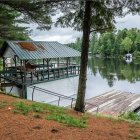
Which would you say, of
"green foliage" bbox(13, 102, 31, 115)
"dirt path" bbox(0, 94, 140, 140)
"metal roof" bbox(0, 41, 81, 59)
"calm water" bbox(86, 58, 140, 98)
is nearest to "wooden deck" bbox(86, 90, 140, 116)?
"calm water" bbox(86, 58, 140, 98)

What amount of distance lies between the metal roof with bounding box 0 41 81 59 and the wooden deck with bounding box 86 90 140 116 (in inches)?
193

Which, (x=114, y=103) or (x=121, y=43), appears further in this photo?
(x=121, y=43)

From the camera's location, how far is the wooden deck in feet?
78.3

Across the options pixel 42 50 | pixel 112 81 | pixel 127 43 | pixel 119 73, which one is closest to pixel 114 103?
pixel 42 50

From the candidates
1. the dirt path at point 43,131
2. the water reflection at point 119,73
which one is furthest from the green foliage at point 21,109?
the water reflection at point 119,73

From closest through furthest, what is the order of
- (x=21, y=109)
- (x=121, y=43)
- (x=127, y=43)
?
(x=21, y=109) < (x=127, y=43) < (x=121, y=43)

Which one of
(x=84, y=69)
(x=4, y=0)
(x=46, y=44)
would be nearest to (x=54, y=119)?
(x=84, y=69)

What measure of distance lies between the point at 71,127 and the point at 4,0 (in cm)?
737

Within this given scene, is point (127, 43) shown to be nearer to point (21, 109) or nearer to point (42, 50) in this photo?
point (42, 50)

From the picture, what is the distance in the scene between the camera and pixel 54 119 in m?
8.40

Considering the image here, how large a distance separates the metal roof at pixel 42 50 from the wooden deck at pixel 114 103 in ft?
16.1

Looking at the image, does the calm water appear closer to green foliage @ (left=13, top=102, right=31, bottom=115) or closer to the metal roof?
the metal roof

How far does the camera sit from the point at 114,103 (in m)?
26.9

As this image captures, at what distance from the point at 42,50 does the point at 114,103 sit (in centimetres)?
857
